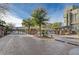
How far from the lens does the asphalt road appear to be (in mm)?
2727

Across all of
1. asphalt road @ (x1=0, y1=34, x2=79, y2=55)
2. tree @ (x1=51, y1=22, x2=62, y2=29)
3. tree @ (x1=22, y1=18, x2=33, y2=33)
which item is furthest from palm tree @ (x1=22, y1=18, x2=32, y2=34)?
tree @ (x1=51, y1=22, x2=62, y2=29)

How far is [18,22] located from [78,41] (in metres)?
0.75

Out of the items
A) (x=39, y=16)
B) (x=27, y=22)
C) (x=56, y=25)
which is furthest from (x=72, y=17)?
(x=27, y=22)

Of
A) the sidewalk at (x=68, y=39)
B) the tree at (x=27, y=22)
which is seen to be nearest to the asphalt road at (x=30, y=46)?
the sidewalk at (x=68, y=39)

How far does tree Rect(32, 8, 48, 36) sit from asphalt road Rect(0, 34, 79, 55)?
0.71 feet

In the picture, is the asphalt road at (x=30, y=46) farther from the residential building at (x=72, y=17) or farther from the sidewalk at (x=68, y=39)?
the residential building at (x=72, y=17)

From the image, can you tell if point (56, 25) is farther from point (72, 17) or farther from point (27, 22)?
point (27, 22)

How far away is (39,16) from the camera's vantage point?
2816mm

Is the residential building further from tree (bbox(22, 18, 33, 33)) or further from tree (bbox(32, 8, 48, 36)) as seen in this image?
tree (bbox(22, 18, 33, 33))

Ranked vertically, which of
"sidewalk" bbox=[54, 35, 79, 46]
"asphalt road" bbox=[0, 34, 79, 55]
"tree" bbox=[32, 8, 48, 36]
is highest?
"tree" bbox=[32, 8, 48, 36]

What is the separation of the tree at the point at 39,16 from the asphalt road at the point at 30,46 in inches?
8.5
